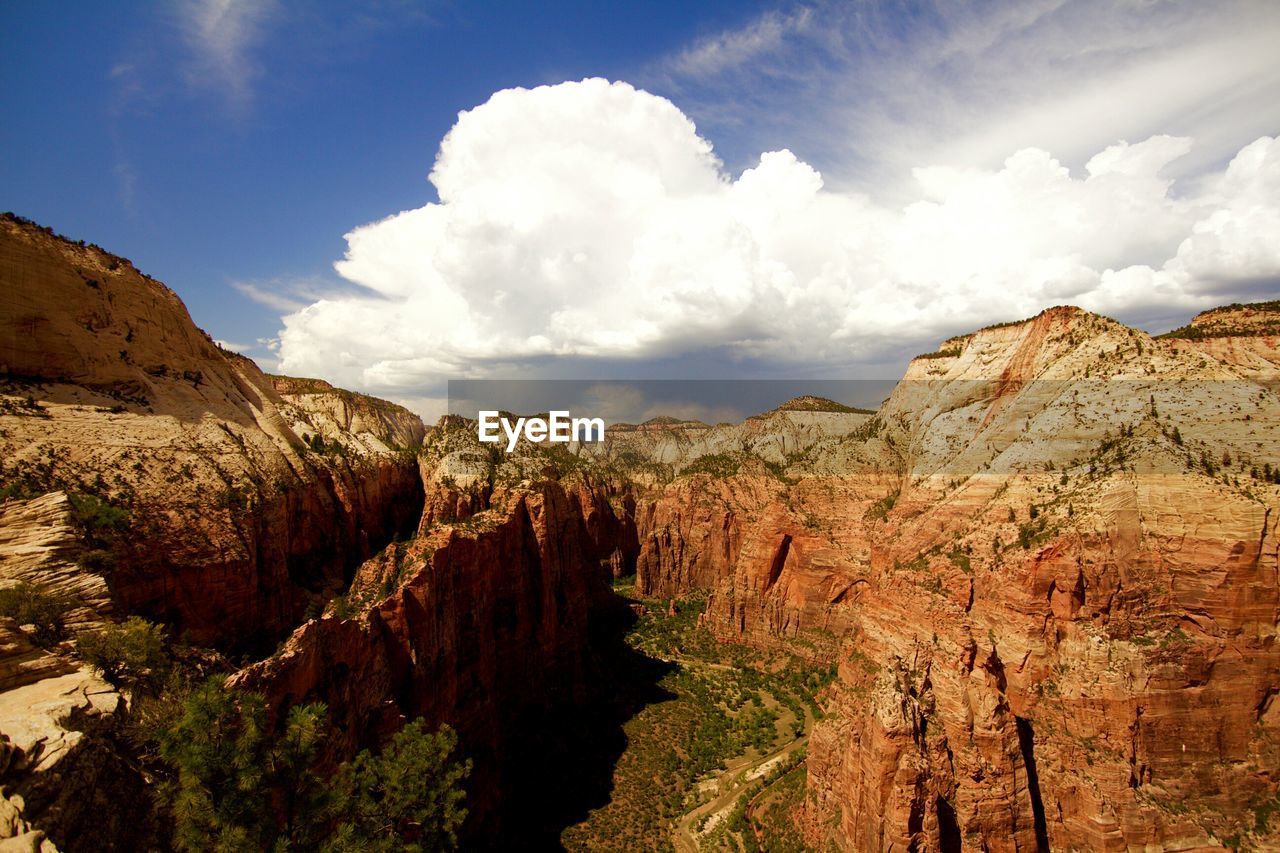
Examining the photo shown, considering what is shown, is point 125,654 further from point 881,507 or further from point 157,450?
point 881,507

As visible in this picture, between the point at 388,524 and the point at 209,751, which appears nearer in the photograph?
the point at 209,751

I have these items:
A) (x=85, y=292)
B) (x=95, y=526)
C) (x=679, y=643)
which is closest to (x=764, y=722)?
(x=679, y=643)

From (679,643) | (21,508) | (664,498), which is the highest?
(21,508)

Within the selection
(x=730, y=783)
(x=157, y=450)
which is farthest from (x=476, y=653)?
(x=157, y=450)

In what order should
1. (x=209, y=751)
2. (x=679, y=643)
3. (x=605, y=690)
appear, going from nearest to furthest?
(x=209, y=751)
(x=605, y=690)
(x=679, y=643)

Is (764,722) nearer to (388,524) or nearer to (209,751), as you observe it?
(388,524)

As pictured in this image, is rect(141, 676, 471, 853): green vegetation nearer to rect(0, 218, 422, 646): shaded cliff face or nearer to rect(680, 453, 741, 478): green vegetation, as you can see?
rect(0, 218, 422, 646): shaded cliff face
